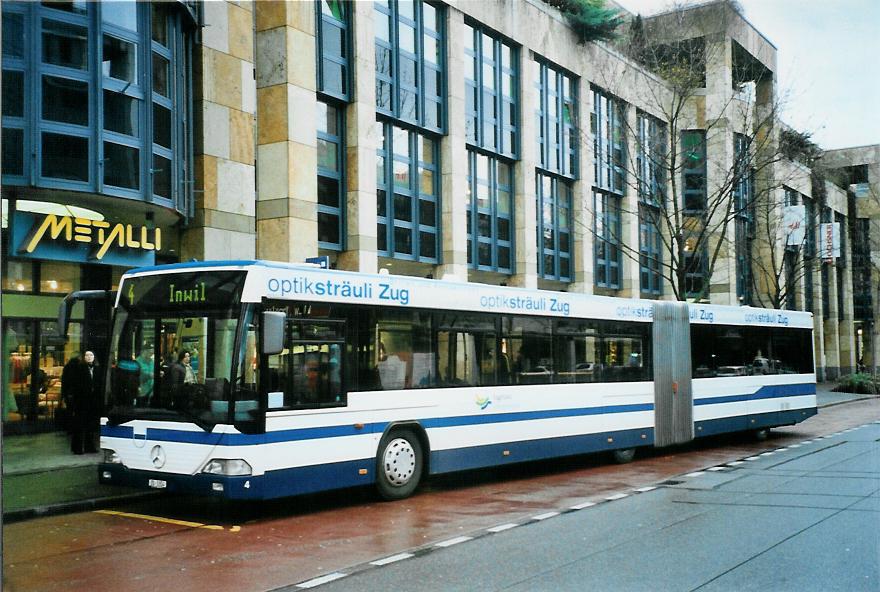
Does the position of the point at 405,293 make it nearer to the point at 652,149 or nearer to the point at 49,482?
the point at 49,482

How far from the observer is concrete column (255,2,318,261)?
21.5 meters

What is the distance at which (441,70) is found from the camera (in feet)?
92.1

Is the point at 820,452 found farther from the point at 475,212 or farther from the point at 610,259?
the point at 610,259

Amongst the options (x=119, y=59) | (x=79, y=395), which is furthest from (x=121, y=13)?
(x=79, y=395)

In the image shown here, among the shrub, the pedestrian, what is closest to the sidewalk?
the pedestrian

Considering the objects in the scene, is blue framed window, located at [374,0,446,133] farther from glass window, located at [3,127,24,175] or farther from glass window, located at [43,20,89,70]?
glass window, located at [3,127,24,175]

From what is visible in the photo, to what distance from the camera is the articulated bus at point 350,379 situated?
10.3 m

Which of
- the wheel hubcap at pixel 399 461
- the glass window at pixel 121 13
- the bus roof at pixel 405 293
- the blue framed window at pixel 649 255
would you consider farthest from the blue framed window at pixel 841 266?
the wheel hubcap at pixel 399 461

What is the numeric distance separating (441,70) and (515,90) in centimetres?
485

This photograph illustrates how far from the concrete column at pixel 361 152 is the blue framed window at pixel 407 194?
1.09 metres

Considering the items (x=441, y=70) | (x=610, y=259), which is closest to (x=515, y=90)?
(x=441, y=70)

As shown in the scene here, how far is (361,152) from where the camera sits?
2417 cm

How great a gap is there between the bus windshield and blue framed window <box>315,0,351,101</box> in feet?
43.6

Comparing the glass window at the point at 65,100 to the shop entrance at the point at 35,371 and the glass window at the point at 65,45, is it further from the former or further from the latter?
the shop entrance at the point at 35,371
